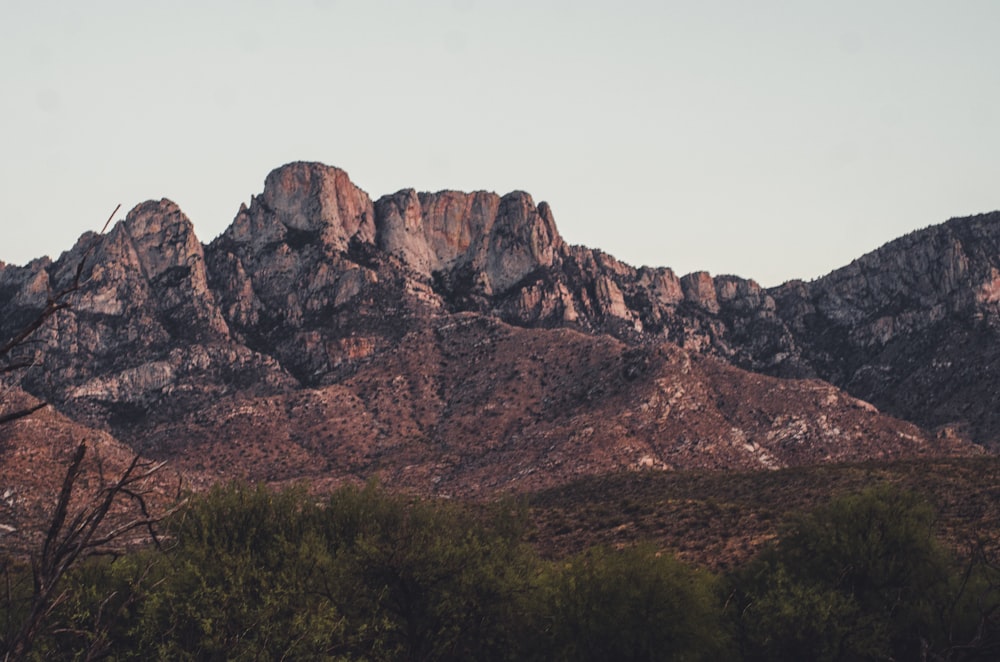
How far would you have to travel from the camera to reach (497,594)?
39.5 m

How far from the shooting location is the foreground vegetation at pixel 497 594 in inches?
1385

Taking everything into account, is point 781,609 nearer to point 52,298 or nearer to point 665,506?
point 52,298

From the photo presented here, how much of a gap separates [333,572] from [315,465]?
102387 millimetres

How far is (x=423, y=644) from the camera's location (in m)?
38.8

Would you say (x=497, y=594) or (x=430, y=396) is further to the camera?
(x=430, y=396)

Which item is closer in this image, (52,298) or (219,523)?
(52,298)

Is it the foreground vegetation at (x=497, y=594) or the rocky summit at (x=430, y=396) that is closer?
the foreground vegetation at (x=497, y=594)

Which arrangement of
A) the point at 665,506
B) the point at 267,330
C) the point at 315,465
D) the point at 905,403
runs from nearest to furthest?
the point at 665,506, the point at 315,465, the point at 905,403, the point at 267,330

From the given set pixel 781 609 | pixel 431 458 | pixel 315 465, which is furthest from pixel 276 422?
pixel 781 609

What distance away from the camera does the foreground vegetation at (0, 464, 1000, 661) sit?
35188mm

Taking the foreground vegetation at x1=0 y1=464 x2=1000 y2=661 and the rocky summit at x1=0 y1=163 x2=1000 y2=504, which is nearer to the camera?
the foreground vegetation at x1=0 y1=464 x2=1000 y2=661

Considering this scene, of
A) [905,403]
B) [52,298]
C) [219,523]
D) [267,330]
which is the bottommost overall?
[905,403]

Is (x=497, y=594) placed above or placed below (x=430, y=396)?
below

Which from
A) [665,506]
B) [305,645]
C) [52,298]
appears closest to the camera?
[52,298]
